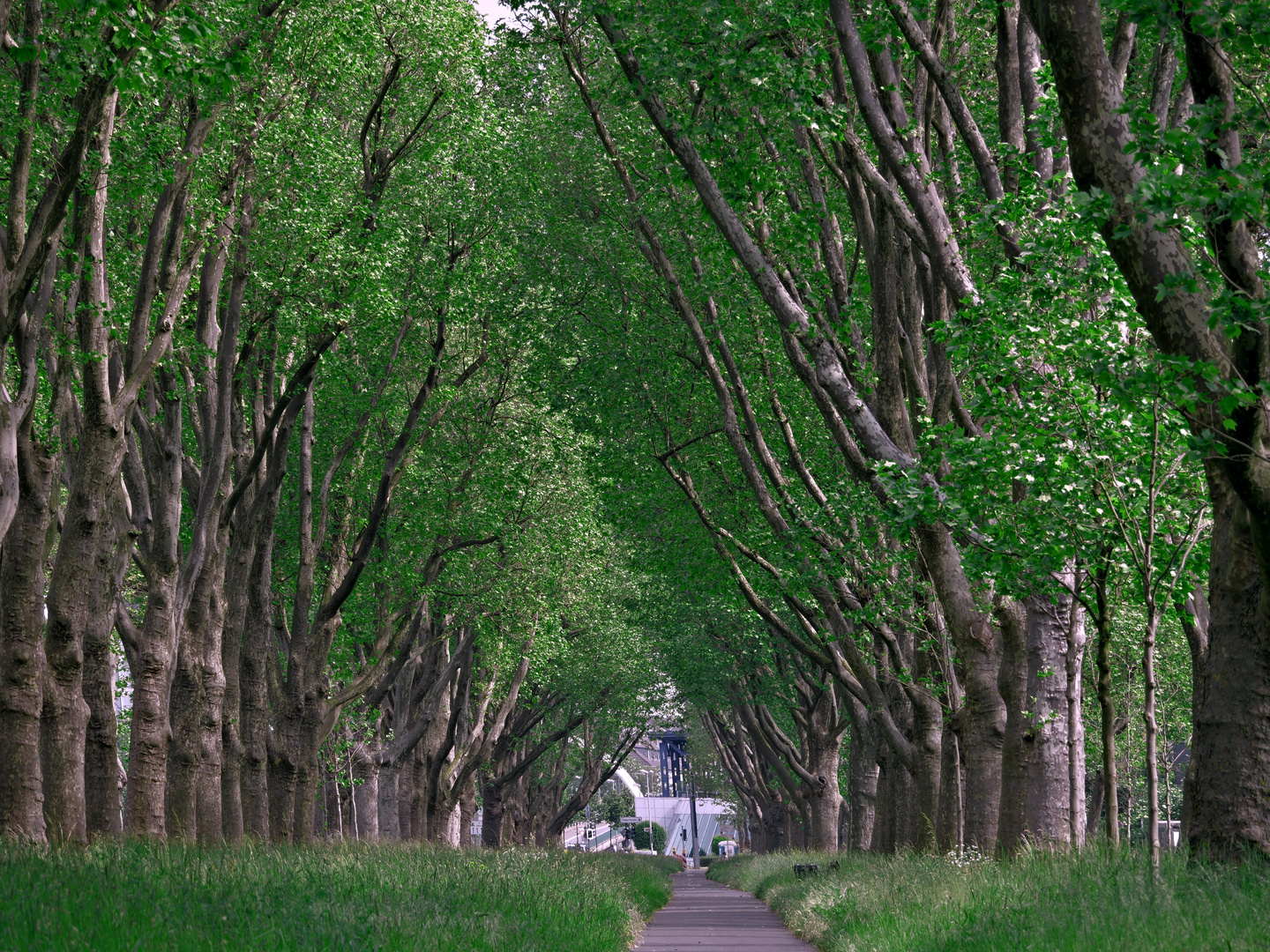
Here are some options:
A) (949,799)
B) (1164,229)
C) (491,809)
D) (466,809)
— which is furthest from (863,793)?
(1164,229)

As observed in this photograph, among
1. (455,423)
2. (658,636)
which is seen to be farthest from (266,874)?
(658,636)

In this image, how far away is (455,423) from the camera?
21781mm

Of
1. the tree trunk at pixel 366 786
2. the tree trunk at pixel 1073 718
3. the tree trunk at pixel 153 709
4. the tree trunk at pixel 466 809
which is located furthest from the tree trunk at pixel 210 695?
the tree trunk at pixel 466 809

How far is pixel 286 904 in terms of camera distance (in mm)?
6930

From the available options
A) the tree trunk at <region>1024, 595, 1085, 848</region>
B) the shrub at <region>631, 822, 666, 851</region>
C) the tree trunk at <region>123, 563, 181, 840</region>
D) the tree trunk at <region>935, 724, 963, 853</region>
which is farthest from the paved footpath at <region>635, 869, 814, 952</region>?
the shrub at <region>631, 822, 666, 851</region>

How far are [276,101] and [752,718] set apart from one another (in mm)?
21941

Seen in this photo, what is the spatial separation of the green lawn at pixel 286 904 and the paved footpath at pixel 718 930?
846 mm

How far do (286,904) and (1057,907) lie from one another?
15.3 ft

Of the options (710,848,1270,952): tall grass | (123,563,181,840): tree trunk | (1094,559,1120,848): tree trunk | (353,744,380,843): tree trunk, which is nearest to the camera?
(710,848,1270,952): tall grass

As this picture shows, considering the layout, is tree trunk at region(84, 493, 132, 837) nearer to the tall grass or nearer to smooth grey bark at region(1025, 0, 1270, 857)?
the tall grass

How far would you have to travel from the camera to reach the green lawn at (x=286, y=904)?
18.0 feet

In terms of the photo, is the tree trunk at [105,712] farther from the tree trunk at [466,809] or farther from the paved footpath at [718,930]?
the tree trunk at [466,809]

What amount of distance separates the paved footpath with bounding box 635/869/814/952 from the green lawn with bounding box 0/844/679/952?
846 mm

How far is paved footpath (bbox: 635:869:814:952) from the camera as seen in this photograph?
1188 centimetres
